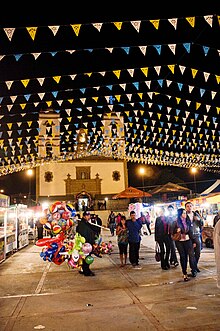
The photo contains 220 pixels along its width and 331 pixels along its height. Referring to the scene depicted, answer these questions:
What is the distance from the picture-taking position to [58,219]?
369 inches

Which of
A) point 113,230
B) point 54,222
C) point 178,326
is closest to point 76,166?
point 113,230

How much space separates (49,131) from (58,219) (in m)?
7.31

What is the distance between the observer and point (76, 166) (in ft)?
122

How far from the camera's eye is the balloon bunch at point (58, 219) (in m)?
9.23

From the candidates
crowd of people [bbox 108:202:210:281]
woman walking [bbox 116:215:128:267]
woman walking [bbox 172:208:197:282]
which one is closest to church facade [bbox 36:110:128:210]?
woman walking [bbox 116:215:128:267]

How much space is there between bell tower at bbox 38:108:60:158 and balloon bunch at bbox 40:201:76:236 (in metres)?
4.80

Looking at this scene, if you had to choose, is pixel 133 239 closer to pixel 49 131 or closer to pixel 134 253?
pixel 134 253

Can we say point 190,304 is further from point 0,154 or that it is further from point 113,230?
point 113,230

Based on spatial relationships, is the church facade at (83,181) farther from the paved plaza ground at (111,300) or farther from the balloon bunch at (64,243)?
the paved plaza ground at (111,300)

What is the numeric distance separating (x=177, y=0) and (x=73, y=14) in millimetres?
2376

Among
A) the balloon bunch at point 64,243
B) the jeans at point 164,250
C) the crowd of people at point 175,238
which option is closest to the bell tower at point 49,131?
the balloon bunch at point 64,243

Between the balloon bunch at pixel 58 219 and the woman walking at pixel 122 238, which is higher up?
the balloon bunch at pixel 58 219

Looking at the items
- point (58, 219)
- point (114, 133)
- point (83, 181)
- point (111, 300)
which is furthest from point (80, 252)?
point (83, 181)

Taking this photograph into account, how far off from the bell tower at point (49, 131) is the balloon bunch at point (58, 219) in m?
4.80
